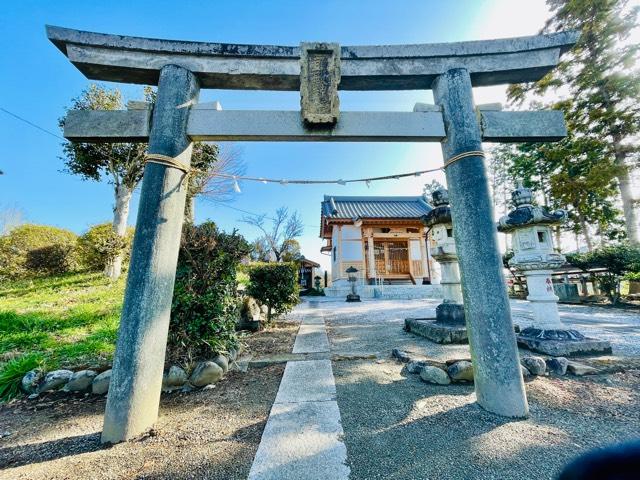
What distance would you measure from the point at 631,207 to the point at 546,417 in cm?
1313

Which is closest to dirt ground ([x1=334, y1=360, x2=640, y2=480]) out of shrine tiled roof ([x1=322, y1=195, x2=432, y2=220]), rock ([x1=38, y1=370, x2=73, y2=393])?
rock ([x1=38, y1=370, x2=73, y2=393])

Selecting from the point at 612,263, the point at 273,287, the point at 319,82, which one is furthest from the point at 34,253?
the point at 612,263

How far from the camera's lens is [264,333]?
6.02m

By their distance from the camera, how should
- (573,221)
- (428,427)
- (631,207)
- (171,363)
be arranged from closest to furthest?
(428,427) < (171,363) < (631,207) < (573,221)

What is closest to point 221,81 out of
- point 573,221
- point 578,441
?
point 578,441

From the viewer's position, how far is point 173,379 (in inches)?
117

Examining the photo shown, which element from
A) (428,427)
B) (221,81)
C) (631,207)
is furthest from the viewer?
(631,207)

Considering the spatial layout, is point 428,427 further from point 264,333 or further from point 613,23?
point 613,23

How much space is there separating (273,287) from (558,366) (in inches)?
212

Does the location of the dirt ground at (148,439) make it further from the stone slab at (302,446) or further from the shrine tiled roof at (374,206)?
the shrine tiled roof at (374,206)

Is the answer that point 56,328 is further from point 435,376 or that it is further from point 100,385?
point 435,376

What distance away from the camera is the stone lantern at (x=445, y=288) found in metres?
4.56

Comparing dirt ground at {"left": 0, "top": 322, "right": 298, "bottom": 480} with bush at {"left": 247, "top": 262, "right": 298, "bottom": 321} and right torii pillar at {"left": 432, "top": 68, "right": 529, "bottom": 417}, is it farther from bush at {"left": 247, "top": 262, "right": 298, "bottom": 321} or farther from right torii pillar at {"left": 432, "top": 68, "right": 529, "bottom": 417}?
bush at {"left": 247, "top": 262, "right": 298, "bottom": 321}

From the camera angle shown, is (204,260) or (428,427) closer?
(428,427)
